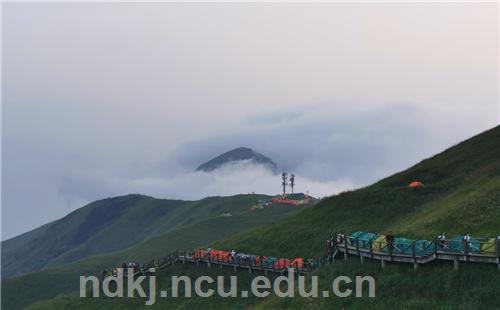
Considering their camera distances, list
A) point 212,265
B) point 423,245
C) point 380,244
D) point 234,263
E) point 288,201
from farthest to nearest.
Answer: point 288,201
point 212,265
point 234,263
point 380,244
point 423,245

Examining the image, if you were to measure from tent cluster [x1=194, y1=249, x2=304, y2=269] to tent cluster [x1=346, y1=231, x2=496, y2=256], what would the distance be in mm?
13294

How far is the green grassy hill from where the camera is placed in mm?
34125

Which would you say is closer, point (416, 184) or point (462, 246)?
point (462, 246)

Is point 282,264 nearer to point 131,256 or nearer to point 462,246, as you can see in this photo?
point 462,246

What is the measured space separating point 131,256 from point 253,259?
108 meters

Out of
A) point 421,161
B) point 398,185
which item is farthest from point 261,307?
point 421,161

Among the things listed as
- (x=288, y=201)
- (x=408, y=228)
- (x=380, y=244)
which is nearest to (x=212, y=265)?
(x=408, y=228)

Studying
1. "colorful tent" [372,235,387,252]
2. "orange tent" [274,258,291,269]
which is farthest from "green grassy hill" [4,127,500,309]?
"orange tent" [274,258,291,269]

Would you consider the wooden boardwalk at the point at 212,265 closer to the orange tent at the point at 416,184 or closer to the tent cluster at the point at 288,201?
the orange tent at the point at 416,184

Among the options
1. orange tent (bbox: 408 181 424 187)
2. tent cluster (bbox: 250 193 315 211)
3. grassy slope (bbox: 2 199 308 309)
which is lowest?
grassy slope (bbox: 2 199 308 309)

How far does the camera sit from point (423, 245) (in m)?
37.5

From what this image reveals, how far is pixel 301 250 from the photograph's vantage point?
68.4 metres

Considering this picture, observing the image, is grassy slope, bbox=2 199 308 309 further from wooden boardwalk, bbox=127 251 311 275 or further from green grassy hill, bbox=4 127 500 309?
wooden boardwalk, bbox=127 251 311 275

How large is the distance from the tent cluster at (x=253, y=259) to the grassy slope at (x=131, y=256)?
266ft
